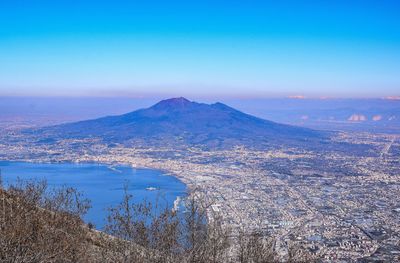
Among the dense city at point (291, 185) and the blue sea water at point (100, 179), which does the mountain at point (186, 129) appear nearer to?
the dense city at point (291, 185)

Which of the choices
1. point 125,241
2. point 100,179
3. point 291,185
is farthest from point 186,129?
point 125,241

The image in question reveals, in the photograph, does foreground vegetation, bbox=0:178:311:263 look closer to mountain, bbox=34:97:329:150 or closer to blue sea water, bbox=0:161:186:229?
blue sea water, bbox=0:161:186:229

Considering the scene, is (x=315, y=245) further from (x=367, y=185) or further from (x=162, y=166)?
(x=162, y=166)

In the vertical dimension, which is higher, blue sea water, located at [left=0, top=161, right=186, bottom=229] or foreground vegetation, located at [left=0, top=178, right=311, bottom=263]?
foreground vegetation, located at [left=0, top=178, right=311, bottom=263]

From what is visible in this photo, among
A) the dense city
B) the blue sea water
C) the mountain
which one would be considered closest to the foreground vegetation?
the dense city

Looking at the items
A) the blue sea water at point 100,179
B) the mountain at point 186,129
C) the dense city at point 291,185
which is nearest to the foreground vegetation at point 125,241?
the dense city at point 291,185

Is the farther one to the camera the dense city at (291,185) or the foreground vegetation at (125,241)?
the dense city at (291,185)

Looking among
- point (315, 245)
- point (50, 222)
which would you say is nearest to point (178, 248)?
point (50, 222)
